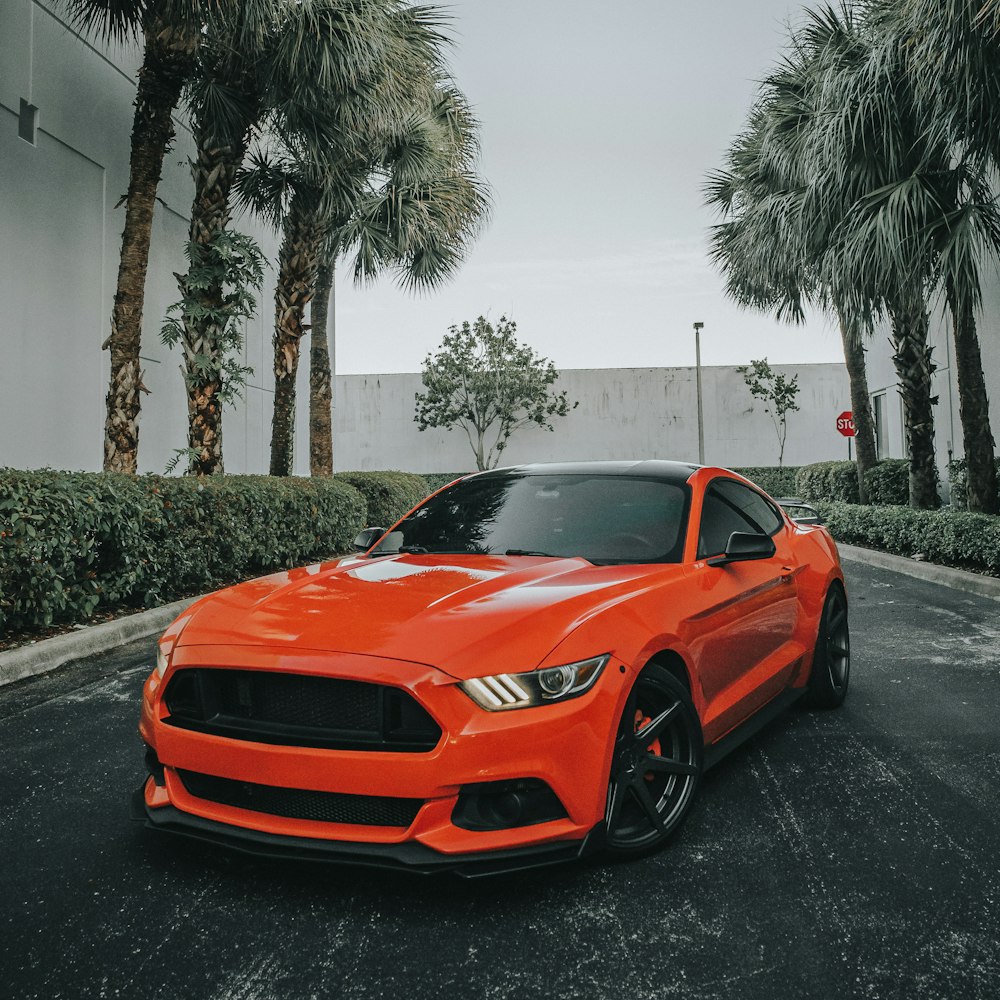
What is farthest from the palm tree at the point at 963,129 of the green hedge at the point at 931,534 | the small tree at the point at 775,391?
the small tree at the point at 775,391

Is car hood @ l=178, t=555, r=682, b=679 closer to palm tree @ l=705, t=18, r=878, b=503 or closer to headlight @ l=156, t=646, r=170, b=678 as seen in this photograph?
headlight @ l=156, t=646, r=170, b=678

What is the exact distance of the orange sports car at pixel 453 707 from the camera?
262cm

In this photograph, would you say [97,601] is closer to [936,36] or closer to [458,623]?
[458,623]

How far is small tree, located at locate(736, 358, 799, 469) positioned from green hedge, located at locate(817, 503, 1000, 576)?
853 inches

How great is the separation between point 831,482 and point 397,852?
806 inches

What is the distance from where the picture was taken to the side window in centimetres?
420

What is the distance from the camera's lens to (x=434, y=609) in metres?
3.00

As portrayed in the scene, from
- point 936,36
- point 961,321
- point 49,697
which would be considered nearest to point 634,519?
point 49,697

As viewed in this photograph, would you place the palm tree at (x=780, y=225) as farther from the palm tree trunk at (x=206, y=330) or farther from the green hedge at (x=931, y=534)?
the palm tree trunk at (x=206, y=330)

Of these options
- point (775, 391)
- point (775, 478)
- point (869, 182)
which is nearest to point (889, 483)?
point (869, 182)

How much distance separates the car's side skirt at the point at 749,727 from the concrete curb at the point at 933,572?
616cm

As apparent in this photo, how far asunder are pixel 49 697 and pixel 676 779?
399 cm

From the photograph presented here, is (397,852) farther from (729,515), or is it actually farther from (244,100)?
(244,100)

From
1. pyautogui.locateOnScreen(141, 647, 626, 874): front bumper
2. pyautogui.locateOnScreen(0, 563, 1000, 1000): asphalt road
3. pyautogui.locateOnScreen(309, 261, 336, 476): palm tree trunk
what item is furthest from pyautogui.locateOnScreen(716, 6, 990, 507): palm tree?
pyautogui.locateOnScreen(141, 647, 626, 874): front bumper
